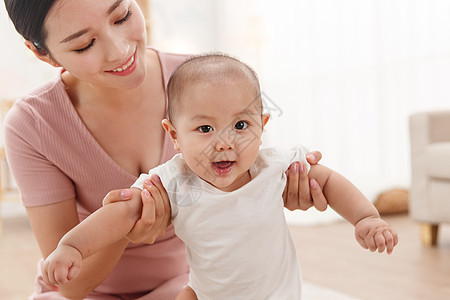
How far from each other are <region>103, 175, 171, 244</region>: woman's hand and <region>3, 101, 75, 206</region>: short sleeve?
1.40 feet

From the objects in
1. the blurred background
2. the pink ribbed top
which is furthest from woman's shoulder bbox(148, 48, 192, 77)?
the blurred background

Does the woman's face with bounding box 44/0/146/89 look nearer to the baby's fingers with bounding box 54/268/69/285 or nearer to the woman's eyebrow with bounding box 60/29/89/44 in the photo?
the woman's eyebrow with bounding box 60/29/89/44

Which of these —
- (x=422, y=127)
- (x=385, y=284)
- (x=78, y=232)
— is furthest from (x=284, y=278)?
(x=422, y=127)

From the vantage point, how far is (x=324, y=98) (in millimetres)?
Answer: 5398

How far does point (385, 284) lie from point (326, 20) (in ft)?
11.0

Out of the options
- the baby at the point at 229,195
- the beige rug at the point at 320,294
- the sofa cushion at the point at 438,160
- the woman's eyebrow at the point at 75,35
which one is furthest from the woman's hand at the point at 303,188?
the sofa cushion at the point at 438,160

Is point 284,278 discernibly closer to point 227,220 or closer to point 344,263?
point 227,220

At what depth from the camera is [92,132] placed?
1477mm

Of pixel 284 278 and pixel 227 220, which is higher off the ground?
pixel 227 220

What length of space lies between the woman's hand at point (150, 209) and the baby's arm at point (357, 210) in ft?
0.99

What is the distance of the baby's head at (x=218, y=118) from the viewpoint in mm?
1027

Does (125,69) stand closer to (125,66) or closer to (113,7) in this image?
(125,66)

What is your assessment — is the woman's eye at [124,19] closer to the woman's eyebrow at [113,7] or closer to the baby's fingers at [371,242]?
the woman's eyebrow at [113,7]

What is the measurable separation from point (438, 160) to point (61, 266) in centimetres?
249
